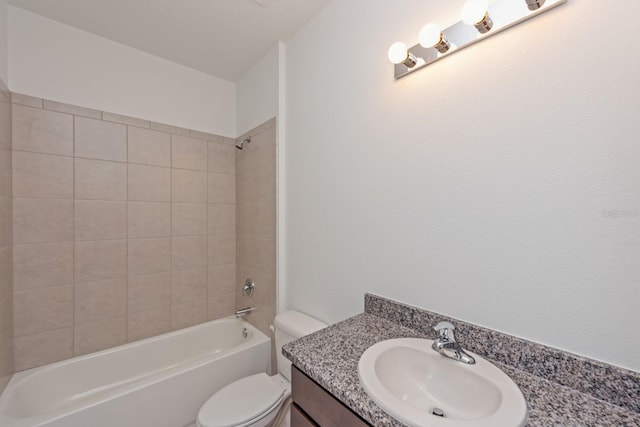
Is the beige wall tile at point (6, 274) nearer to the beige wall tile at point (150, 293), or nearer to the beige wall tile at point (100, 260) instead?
the beige wall tile at point (100, 260)

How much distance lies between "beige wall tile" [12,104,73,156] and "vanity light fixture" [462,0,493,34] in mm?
2191

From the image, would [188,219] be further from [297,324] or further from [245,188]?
[297,324]

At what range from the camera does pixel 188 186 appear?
2.04 m

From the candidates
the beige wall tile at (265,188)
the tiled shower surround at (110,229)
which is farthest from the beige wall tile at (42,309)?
the beige wall tile at (265,188)

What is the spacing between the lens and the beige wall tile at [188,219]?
199 cm

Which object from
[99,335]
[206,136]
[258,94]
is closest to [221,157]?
[206,136]

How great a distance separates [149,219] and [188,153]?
23.5 inches

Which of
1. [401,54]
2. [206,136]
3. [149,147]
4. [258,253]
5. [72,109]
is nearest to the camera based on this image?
[401,54]

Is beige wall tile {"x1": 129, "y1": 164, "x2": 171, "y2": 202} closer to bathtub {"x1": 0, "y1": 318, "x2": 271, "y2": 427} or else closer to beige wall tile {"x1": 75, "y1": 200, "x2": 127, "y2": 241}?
beige wall tile {"x1": 75, "y1": 200, "x2": 127, "y2": 241}

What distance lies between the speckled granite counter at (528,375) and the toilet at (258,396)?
1.82 feet

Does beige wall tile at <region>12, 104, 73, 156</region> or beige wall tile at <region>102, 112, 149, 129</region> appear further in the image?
beige wall tile at <region>102, 112, 149, 129</region>

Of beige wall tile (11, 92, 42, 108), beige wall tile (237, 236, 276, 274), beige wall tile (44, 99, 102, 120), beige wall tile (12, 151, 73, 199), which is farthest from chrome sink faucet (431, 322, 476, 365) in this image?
beige wall tile (11, 92, 42, 108)

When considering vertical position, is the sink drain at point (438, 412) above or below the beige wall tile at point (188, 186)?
below

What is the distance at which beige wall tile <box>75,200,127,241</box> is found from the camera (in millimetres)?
1628
